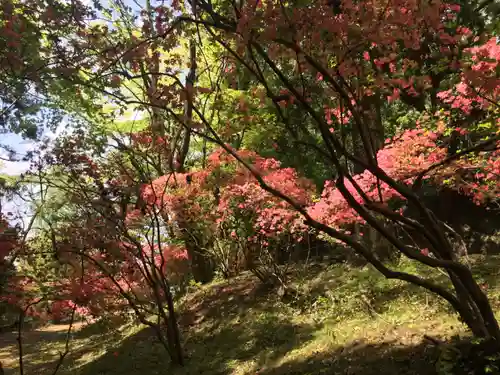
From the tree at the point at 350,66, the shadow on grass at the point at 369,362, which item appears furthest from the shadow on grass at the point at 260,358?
the tree at the point at 350,66

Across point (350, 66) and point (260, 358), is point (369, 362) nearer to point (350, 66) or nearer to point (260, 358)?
point (260, 358)

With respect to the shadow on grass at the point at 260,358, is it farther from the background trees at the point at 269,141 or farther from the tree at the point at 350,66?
the tree at the point at 350,66

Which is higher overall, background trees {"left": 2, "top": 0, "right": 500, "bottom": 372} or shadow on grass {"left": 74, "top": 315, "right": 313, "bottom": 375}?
background trees {"left": 2, "top": 0, "right": 500, "bottom": 372}

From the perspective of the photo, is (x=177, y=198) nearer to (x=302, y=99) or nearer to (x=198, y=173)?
(x=198, y=173)

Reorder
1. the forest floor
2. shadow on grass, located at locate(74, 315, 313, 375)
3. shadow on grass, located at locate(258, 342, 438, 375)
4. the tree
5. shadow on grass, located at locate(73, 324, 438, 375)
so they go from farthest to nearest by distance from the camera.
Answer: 1. shadow on grass, located at locate(74, 315, 313, 375)
2. the forest floor
3. shadow on grass, located at locate(73, 324, 438, 375)
4. shadow on grass, located at locate(258, 342, 438, 375)
5. the tree

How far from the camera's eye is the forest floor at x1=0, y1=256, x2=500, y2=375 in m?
6.24

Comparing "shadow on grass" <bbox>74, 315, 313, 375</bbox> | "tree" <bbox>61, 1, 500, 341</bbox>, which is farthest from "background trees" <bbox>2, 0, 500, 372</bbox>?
"shadow on grass" <bbox>74, 315, 313, 375</bbox>

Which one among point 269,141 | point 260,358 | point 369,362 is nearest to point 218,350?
point 260,358

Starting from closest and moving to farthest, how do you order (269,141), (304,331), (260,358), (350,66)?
1. (350,66)
2. (260,358)
3. (304,331)
4. (269,141)

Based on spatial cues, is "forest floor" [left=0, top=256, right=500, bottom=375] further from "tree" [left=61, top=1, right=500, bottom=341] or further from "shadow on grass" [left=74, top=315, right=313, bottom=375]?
"tree" [left=61, top=1, right=500, bottom=341]

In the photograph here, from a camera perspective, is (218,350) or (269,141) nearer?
(218,350)

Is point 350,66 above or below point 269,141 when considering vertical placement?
below

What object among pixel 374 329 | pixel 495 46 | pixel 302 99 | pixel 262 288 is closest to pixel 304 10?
pixel 302 99

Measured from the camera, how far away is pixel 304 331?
322 inches
